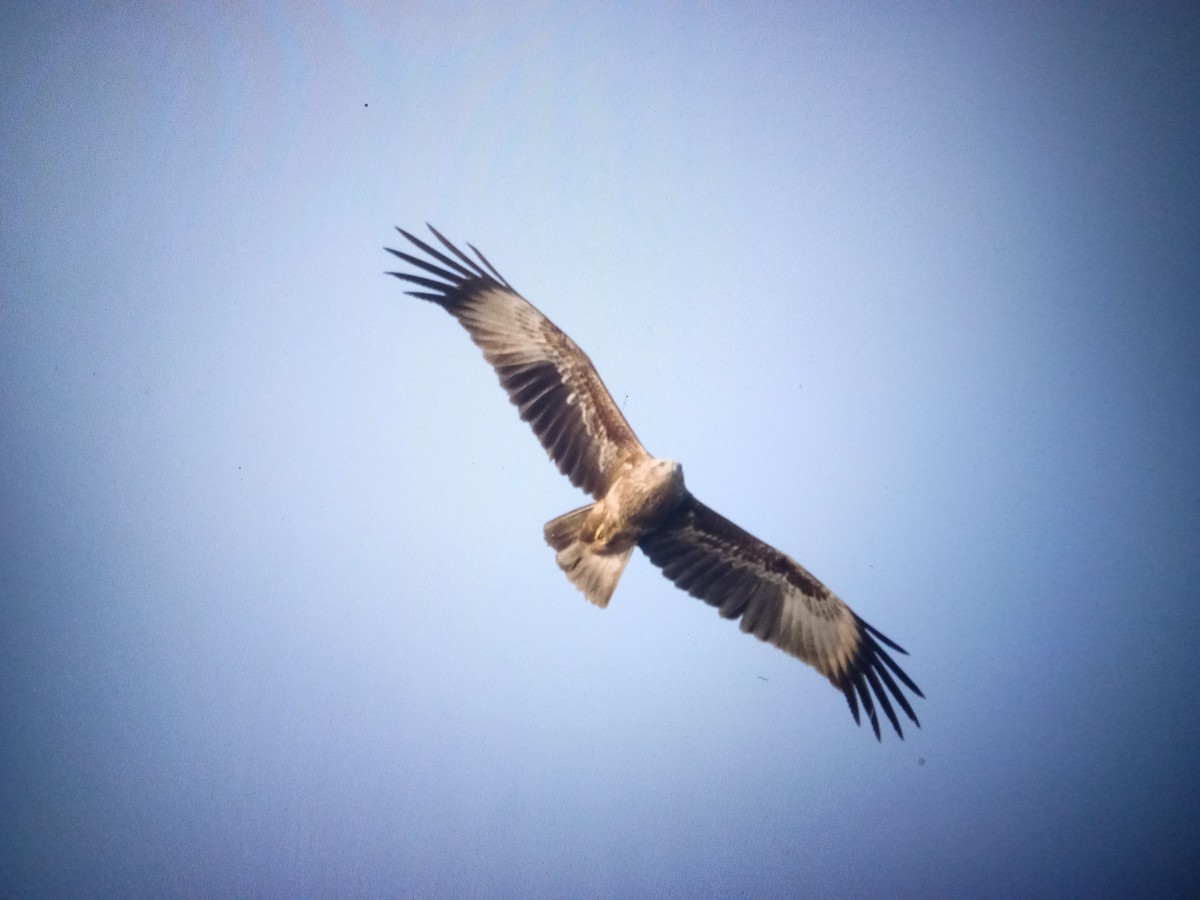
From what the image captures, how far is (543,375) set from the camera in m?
3.48

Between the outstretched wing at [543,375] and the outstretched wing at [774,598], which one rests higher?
the outstretched wing at [543,375]

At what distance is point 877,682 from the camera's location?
3576 mm

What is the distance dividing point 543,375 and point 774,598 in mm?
2293

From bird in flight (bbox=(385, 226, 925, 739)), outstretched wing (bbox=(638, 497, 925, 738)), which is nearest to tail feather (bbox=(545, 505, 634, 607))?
→ bird in flight (bbox=(385, 226, 925, 739))

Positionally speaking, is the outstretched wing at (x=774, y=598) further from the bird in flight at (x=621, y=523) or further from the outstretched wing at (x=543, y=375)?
the outstretched wing at (x=543, y=375)

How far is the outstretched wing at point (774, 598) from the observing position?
3.52 metres

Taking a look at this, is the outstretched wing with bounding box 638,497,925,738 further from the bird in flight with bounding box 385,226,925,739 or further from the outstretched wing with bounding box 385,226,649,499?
the outstretched wing with bounding box 385,226,649,499

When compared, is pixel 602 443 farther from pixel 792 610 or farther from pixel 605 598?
pixel 792 610

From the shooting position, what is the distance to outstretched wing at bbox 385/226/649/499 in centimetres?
342

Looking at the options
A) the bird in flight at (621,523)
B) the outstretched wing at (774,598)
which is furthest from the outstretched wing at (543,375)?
the outstretched wing at (774,598)

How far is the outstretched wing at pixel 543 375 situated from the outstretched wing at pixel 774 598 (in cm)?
66

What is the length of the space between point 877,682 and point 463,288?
3970mm

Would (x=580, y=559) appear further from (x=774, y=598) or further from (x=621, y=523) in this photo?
(x=774, y=598)

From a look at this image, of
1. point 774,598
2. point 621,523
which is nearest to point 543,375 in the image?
point 621,523
